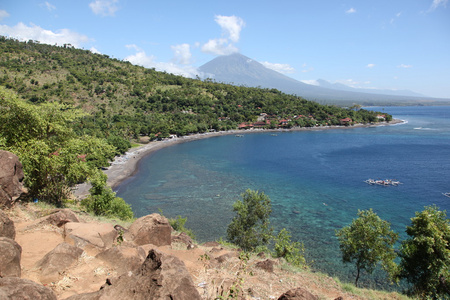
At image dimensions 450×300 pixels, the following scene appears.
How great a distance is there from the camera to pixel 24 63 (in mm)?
107375

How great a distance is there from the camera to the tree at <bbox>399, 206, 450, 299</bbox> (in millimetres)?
15477

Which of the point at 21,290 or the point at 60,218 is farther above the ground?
the point at 21,290

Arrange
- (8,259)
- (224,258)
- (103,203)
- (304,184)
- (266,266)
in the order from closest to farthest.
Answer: (8,259)
(266,266)
(224,258)
(103,203)
(304,184)

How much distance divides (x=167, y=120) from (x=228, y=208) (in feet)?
236

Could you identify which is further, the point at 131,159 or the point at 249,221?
the point at 131,159

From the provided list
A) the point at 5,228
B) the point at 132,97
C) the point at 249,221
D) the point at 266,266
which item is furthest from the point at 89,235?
the point at 132,97

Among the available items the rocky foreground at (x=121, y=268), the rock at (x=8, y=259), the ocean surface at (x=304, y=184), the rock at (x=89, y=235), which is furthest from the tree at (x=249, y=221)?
the rock at (x=8, y=259)

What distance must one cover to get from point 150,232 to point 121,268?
13.6 ft

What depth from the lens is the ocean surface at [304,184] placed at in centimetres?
3415

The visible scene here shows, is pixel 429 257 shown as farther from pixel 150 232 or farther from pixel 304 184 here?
pixel 304 184

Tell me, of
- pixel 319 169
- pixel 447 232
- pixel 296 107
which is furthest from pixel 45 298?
pixel 296 107

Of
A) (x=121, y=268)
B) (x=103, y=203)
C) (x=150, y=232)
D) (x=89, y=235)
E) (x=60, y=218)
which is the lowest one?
(x=103, y=203)

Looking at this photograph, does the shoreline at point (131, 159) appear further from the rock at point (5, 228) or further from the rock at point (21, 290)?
the rock at point (21, 290)

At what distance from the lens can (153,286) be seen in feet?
23.1
